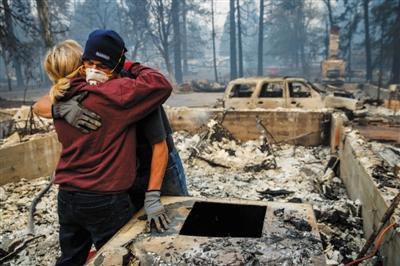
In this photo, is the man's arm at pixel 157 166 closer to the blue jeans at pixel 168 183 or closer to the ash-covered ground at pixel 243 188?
the blue jeans at pixel 168 183

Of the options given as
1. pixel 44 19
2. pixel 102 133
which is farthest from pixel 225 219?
pixel 44 19

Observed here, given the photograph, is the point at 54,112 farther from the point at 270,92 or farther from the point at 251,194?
the point at 270,92

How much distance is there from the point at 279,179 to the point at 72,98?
509cm

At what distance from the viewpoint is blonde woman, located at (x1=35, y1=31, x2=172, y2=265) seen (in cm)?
209

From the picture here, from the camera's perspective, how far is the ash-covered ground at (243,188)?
4148 mm

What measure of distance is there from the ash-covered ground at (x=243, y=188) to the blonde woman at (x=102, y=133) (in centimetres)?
218

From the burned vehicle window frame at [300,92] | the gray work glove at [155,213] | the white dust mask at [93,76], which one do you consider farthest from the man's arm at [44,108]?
Answer: the burned vehicle window frame at [300,92]

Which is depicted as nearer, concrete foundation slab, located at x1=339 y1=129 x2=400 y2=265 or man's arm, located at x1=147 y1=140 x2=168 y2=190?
man's arm, located at x1=147 y1=140 x2=168 y2=190

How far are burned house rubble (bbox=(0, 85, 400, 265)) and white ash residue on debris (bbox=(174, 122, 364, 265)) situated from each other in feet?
0.06

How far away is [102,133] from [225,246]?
0.98 metres

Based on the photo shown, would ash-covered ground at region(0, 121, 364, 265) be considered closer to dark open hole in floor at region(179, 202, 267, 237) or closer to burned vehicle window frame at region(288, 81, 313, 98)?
dark open hole in floor at region(179, 202, 267, 237)

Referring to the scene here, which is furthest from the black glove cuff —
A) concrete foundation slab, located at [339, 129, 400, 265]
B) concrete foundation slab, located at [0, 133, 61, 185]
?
concrete foundation slab, located at [0, 133, 61, 185]

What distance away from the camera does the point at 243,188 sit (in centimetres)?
620

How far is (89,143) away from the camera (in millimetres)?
2152
